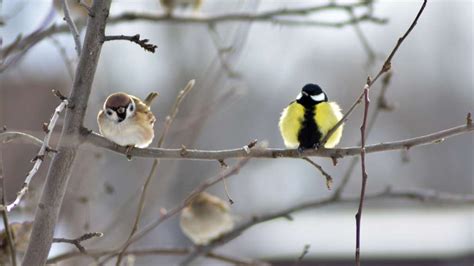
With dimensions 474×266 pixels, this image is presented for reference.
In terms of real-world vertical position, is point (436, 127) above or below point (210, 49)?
above

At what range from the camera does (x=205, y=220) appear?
5.74m

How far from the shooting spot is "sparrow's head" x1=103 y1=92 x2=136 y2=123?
3.23m

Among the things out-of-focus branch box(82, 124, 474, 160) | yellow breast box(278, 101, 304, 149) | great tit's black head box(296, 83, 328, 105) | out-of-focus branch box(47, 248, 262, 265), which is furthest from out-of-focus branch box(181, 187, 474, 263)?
out-of-focus branch box(82, 124, 474, 160)

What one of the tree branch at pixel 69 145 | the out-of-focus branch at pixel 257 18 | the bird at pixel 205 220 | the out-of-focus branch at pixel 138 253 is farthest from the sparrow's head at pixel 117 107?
the bird at pixel 205 220

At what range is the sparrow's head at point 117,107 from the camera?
3.23 meters

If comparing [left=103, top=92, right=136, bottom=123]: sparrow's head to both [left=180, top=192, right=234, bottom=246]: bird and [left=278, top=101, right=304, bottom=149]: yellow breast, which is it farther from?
[left=180, top=192, right=234, bottom=246]: bird

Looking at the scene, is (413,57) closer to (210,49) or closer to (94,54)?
(210,49)

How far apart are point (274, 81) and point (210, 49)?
9.35 meters

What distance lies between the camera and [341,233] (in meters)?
12.1

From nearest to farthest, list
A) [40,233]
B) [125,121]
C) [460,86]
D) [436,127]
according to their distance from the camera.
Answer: [40,233] < [125,121] < [436,127] < [460,86]

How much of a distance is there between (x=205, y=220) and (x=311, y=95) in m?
2.66

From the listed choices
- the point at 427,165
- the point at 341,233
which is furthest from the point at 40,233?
the point at 427,165

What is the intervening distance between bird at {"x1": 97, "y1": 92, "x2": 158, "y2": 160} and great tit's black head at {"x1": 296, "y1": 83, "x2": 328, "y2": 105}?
0.63 m

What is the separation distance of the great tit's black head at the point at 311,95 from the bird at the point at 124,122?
2.08ft
